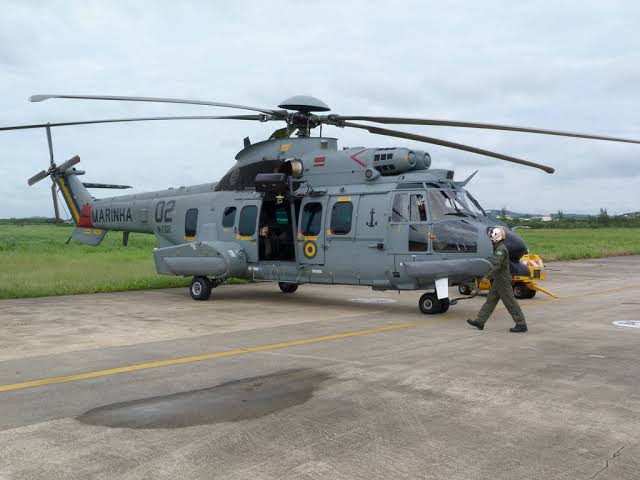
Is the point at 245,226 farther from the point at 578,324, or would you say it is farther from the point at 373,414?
the point at 373,414

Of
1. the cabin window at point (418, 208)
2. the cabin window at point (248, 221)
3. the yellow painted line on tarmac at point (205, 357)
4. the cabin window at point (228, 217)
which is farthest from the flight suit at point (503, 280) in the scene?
the cabin window at point (228, 217)

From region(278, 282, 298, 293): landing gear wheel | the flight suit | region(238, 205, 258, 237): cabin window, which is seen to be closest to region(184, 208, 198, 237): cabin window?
region(238, 205, 258, 237): cabin window

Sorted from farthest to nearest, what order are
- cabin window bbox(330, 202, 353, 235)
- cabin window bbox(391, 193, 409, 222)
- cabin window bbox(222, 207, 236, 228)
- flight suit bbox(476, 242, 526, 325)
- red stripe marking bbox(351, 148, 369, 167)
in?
1. cabin window bbox(222, 207, 236, 228)
2. red stripe marking bbox(351, 148, 369, 167)
3. cabin window bbox(330, 202, 353, 235)
4. cabin window bbox(391, 193, 409, 222)
5. flight suit bbox(476, 242, 526, 325)

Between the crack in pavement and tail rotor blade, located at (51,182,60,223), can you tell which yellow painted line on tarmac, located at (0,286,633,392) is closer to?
the crack in pavement

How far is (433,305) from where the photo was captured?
11930 mm

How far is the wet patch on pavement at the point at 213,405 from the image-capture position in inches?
199

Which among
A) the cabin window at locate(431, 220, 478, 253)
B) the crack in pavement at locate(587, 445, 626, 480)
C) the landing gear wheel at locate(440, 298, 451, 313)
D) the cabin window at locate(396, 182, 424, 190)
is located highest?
the cabin window at locate(396, 182, 424, 190)

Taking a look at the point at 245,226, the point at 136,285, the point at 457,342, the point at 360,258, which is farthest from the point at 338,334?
the point at 136,285

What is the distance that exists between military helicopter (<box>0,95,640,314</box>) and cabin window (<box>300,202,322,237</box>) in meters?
0.02

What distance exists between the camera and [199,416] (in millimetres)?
5172

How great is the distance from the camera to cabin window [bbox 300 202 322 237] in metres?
13.1

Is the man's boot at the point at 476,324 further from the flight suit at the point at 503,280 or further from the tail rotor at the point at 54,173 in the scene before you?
the tail rotor at the point at 54,173

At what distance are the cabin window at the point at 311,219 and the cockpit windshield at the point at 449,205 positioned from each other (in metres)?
2.57

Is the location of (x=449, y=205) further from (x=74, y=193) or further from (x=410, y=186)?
(x=74, y=193)
